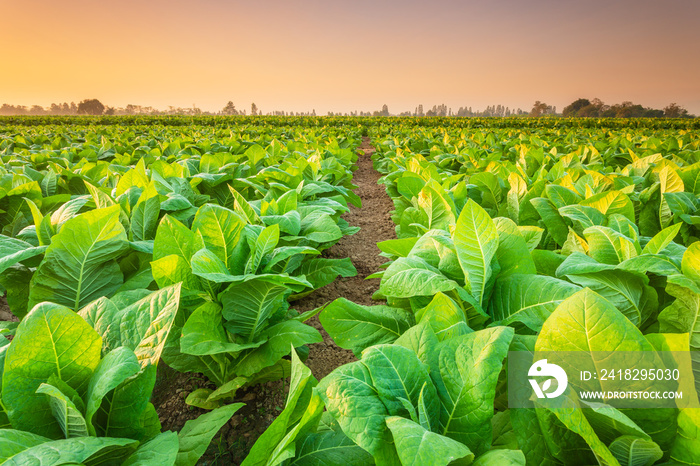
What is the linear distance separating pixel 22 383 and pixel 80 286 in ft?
3.22

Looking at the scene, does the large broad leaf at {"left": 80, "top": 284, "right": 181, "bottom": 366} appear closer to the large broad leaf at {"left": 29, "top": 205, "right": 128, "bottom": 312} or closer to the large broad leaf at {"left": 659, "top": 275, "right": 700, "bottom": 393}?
the large broad leaf at {"left": 29, "top": 205, "right": 128, "bottom": 312}

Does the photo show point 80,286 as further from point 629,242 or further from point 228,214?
point 629,242

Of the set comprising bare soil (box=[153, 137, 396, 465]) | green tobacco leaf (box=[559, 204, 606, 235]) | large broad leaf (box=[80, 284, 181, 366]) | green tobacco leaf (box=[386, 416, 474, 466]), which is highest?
green tobacco leaf (box=[559, 204, 606, 235])

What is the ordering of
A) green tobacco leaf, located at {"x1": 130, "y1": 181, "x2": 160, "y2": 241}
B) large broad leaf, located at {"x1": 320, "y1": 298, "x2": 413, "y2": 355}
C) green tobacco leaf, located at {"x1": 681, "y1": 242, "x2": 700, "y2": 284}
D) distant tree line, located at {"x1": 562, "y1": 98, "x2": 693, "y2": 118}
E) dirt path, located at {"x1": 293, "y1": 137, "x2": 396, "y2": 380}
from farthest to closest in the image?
distant tree line, located at {"x1": 562, "y1": 98, "x2": 693, "y2": 118} → dirt path, located at {"x1": 293, "y1": 137, "x2": 396, "y2": 380} → green tobacco leaf, located at {"x1": 130, "y1": 181, "x2": 160, "y2": 241} → large broad leaf, located at {"x1": 320, "y1": 298, "x2": 413, "y2": 355} → green tobacco leaf, located at {"x1": 681, "y1": 242, "x2": 700, "y2": 284}

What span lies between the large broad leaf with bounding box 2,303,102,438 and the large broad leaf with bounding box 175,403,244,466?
0.34 metres

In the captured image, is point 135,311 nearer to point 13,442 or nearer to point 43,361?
point 43,361

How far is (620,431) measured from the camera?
83 cm

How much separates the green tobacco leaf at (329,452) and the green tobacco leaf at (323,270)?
1.54 metres

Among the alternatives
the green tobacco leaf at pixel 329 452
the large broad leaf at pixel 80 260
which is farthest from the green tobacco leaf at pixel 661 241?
the large broad leaf at pixel 80 260

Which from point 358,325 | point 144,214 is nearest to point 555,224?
point 358,325

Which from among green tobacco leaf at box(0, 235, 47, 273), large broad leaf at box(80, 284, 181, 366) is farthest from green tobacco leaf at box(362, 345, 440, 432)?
green tobacco leaf at box(0, 235, 47, 273)

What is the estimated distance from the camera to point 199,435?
1042mm

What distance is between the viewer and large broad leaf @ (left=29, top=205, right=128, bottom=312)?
1.64m

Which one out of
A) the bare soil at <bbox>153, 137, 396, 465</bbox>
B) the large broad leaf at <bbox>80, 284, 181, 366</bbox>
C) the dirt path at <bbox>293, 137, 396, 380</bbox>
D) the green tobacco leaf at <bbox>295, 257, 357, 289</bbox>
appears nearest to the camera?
the large broad leaf at <bbox>80, 284, 181, 366</bbox>
